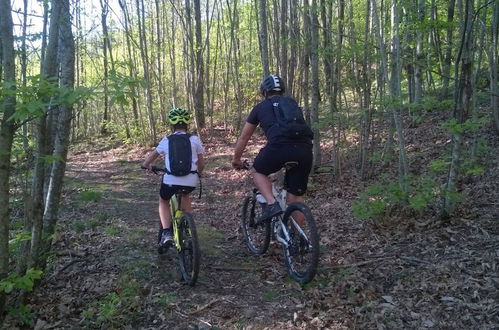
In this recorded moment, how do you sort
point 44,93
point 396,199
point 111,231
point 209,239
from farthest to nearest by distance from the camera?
point 111,231 → point 209,239 → point 396,199 → point 44,93

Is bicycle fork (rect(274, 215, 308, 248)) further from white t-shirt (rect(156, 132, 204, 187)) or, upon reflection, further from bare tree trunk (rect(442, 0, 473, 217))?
bare tree trunk (rect(442, 0, 473, 217))

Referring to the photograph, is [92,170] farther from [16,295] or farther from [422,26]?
[422,26]

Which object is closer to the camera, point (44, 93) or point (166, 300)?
Answer: point (44, 93)

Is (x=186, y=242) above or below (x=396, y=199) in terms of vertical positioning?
below

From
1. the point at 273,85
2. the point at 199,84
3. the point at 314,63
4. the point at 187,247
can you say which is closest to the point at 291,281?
the point at 187,247

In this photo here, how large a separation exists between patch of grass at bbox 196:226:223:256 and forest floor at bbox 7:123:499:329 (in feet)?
0.05

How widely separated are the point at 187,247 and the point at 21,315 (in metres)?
1.74

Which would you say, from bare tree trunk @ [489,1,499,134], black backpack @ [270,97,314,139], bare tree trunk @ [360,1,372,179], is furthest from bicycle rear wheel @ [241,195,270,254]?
bare tree trunk @ [489,1,499,134]

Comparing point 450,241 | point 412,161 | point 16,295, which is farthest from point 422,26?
point 16,295

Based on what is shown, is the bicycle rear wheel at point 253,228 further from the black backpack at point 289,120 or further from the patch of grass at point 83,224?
the patch of grass at point 83,224

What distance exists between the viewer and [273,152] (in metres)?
4.61

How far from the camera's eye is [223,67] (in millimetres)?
22688

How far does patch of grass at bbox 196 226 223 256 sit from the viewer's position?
5.87 meters

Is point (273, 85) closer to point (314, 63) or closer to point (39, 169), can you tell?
point (39, 169)
